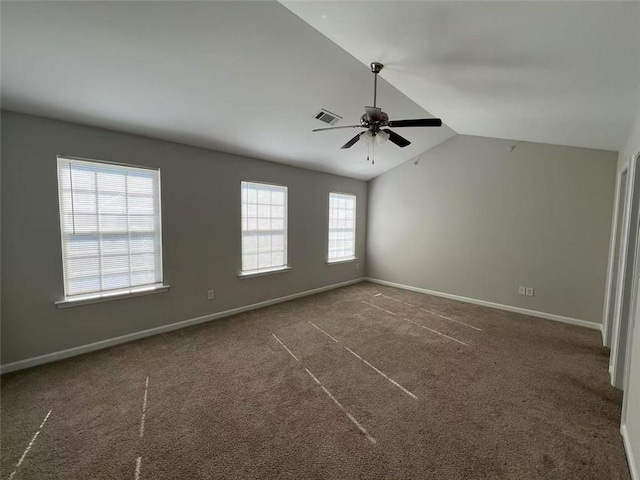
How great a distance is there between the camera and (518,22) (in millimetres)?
1646

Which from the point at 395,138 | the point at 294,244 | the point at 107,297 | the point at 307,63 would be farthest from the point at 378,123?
the point at 107,297

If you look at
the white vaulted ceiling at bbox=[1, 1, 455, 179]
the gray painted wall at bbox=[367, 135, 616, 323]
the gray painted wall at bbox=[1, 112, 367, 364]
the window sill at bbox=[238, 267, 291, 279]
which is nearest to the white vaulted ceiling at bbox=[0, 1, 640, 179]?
the white vaulted ceiling at bbox=[1, 1, 455, 179]

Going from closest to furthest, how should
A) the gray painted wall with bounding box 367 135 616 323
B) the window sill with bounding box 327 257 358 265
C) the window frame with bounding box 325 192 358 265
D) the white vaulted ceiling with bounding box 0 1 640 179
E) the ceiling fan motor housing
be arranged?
the white vaulted ceiling with bounding box 0 1 640 179, the ceiling fan motor housing, the gray painted wall with bounding box 367 135 616 323, the window frame with bounding box 325 192 358 265, the window sill with bounding box 327 257 358 265

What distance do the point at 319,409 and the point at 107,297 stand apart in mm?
2546

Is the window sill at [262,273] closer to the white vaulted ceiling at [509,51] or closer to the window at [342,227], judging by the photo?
the window at [342,227]

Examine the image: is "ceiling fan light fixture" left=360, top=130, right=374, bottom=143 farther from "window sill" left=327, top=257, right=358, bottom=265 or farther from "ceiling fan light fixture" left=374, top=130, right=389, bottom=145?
"window sill" left=327, top=257, right=358, bottom=265

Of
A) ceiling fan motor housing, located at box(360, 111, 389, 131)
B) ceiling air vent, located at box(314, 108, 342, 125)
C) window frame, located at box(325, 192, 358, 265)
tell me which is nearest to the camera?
ceiling fan motor housing, located at box(360, 111, 389, 131)

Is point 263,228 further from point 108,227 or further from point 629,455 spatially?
point 629,455

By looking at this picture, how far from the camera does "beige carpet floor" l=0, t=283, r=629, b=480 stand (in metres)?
1.67

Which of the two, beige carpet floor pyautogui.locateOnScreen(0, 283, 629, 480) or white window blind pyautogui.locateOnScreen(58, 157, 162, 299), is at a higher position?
white window blind pyautogui.locateOnScreen(58, 157, 162, 299)

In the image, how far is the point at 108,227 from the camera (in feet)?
9.99

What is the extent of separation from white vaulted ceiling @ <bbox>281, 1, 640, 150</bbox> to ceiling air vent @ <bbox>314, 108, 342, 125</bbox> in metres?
0.76

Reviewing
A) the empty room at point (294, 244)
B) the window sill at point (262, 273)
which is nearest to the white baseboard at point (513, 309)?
the empty room at point (294, 244)

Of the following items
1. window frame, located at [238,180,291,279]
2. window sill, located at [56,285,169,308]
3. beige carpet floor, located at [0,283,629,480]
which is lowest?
beige carpet floor, located at [0,283,629,480]
